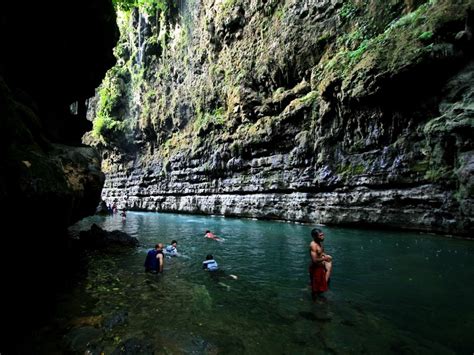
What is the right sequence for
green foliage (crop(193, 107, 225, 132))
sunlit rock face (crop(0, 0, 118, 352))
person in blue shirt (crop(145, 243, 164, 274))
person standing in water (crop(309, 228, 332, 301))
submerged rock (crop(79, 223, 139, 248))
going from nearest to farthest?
sunlit rock face (crop(0, 0, 118, 352))
person standing in water (crop(309, 228, 332, 301))
person in blue shirt (crop(145, 243, 164, 274))
submerged rock (crop(79, 223, 139, 248))
green foliage (crop(193, 107, 225, 132))

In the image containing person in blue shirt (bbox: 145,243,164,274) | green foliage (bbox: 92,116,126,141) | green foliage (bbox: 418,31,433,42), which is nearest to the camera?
person in blue shirt (bbox: 145,243,164,274)

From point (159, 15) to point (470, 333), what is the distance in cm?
5914

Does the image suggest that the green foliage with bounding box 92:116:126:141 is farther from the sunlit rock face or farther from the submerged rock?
the submerged rock

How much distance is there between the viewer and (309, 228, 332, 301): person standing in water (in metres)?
6.62

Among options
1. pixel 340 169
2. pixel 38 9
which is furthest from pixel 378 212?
pixel 38 9

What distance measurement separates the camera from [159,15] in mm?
51188

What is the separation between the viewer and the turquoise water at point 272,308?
190 inches

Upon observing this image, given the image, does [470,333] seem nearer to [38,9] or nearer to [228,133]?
[38,9]

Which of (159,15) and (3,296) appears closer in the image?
(3,296)

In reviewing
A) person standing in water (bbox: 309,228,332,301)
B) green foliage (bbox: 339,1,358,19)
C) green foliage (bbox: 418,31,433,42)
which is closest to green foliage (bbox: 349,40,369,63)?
green foliage (bbox: 339,1,358,19)

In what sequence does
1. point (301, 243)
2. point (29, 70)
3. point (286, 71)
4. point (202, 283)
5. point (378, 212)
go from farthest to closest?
point (286, 71)
point (378, 212)
point (301, 243)
point (29, 70)
point (202, 283)

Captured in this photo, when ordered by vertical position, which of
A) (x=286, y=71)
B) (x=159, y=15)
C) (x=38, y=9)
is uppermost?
(x=159, y=15)

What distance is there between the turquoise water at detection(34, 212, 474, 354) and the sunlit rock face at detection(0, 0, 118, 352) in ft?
4.22

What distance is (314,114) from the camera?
24375 mm
